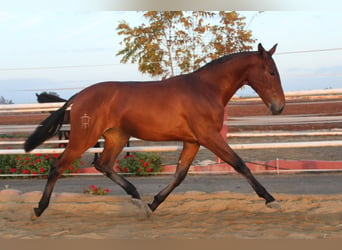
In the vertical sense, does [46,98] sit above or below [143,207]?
above

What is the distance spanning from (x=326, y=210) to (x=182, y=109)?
1922mm

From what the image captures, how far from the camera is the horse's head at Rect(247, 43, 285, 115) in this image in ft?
14.9

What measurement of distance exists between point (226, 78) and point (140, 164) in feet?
10.8

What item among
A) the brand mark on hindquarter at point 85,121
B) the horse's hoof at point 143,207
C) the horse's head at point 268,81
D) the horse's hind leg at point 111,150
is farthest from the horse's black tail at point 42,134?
the horse's head at point 268,81

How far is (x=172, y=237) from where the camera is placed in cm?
376

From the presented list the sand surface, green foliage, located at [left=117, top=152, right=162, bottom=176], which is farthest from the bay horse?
green foliage, located at [left=117, top=152, right=162, bottom=176]

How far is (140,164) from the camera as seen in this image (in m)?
7.59

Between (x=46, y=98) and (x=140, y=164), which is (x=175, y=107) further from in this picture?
(x=46, y=98)

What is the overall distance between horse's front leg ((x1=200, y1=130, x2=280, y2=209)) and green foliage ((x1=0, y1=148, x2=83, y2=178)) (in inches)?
152

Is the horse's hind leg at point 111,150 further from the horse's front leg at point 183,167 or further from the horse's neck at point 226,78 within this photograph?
the horse's neck at point 226,78

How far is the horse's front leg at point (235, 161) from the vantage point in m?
4.38

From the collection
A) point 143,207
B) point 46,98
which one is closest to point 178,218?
point 143,207

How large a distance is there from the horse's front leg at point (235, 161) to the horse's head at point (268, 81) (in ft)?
2.14

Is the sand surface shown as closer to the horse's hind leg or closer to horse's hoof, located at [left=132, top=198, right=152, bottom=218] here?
horse's hoof, located at [left=132, top=198, right=152, bottom=218]
